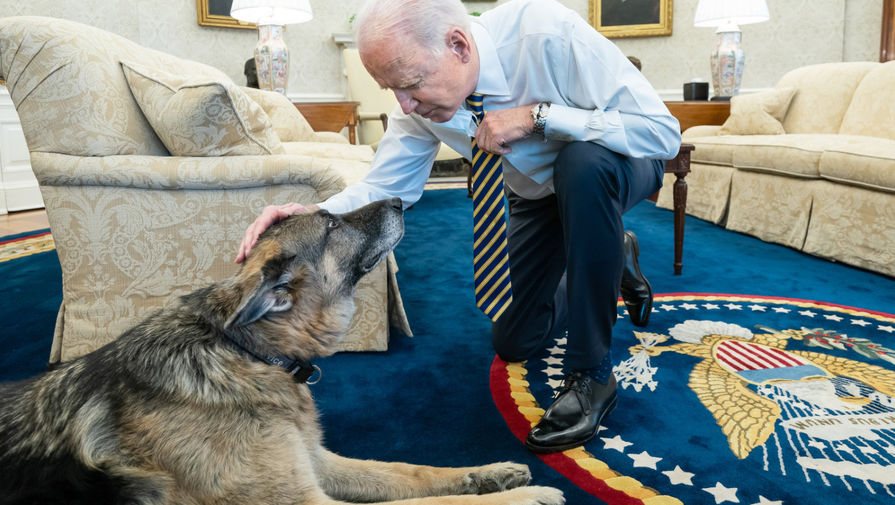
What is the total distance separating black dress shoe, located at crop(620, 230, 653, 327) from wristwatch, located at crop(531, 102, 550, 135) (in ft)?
2.89

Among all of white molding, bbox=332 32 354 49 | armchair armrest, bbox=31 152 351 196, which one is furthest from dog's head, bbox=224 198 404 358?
white molding, bbox=332 32 354 49

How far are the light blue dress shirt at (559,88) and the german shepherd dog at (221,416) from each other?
20.0 inches

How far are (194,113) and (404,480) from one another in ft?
4.50

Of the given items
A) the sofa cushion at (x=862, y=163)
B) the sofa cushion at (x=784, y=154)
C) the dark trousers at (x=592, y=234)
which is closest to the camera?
the dark trousers at (x=592, y=234)

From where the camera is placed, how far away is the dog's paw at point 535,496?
1.19 meters

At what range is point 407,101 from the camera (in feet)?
4.93

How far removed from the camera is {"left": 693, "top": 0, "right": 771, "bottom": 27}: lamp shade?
512 centimetres

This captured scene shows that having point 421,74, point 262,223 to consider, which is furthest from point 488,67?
point 262,223

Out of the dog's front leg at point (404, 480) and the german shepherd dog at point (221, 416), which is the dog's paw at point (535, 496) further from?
the dog's front leg at point (404, 480)

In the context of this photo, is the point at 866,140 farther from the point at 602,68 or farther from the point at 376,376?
the point at 376,376

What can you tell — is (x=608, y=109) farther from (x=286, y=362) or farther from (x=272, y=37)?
(x=272, y=37)

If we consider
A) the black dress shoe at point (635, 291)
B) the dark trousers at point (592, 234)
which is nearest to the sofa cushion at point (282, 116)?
the black dress shoe at point (635, 291)

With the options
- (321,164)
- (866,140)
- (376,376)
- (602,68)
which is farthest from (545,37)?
(866,140)

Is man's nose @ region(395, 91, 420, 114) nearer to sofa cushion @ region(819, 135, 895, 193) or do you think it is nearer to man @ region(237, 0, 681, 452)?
man @ region(237, 0, 681, 452)
